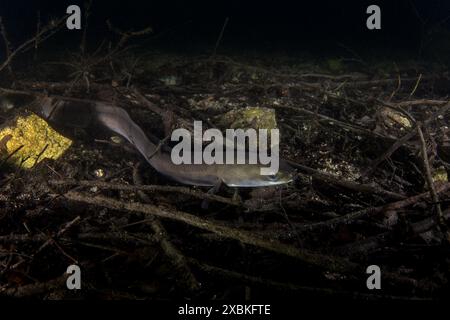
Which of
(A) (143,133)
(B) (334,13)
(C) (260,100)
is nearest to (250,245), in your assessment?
(A) (143,133)

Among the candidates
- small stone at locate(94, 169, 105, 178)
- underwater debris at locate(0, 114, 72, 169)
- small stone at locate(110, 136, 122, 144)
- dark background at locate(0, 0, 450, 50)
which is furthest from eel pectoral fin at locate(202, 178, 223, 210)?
dark background at locate(0, 0, 450, 50)

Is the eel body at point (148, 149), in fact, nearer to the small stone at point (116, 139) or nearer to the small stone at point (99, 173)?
the small stone at point (116, 139)

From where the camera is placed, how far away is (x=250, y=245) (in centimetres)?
281

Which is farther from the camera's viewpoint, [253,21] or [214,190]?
[253,21]

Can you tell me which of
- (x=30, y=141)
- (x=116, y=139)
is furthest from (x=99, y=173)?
(x=30, y=141)

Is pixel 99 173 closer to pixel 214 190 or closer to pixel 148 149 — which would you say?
pixel 148 149

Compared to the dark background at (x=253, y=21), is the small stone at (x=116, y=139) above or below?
below

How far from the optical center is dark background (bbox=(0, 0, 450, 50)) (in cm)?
1622

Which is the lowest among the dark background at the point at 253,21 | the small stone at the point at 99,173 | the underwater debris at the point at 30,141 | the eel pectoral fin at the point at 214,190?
the eel pectoral fin at the point at 214,190

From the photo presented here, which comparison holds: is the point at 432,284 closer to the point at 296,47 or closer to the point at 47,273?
the point at 47,273

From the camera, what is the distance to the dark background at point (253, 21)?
16.2 metres

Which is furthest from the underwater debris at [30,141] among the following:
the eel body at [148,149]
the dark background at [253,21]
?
the dark background at [253,21]

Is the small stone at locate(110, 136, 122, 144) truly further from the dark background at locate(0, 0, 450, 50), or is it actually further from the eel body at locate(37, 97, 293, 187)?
the dark background at locate(0, 0, 450, 50)

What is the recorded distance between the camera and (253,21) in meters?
25.5
